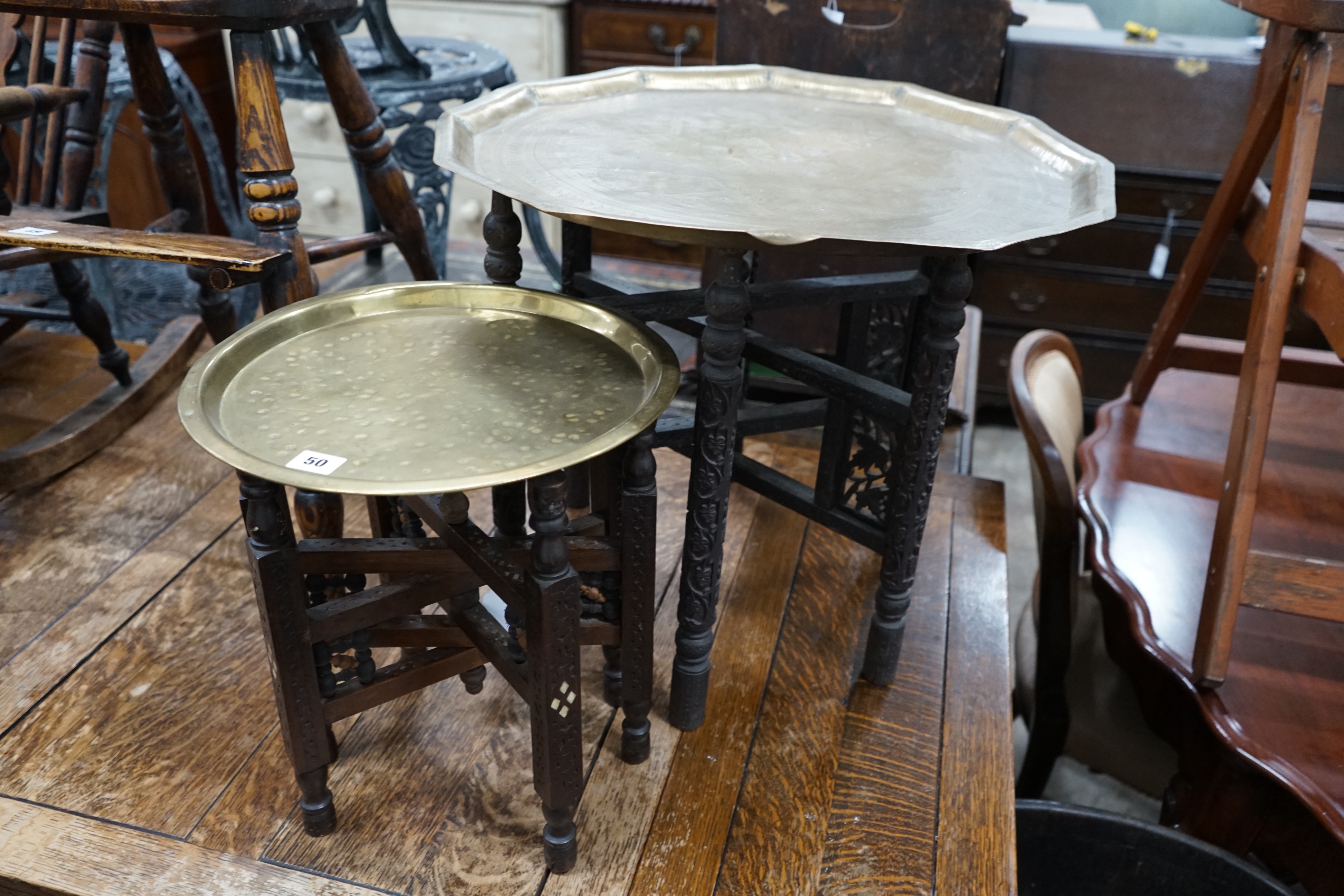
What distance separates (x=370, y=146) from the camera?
67.0 inches

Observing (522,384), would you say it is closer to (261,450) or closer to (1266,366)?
(261,450)

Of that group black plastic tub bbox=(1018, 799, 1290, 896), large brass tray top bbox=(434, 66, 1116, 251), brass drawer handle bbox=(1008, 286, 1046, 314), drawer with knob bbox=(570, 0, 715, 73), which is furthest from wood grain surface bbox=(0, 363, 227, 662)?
brass drawer handle bbox=(1008, 286, 1046, 314)

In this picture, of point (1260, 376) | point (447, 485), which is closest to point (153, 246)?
point (447, 485)

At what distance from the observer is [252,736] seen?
1364 mm

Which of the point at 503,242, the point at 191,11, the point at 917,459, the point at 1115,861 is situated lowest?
the point at 1115,861

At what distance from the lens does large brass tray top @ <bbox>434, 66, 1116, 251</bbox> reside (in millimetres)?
1074

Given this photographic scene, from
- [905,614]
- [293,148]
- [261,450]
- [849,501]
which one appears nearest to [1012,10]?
[849,501]

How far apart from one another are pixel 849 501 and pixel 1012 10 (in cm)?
114

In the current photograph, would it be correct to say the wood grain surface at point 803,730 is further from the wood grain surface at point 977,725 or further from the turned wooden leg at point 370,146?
the turned wooden leg at point 370,146

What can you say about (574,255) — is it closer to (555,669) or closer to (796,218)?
(796,218)

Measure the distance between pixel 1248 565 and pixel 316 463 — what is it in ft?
3.87

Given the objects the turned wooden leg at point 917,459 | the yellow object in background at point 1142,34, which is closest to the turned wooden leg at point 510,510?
the turned wooden leg at point 917,459

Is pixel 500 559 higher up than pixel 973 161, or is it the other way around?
pixel 973 161

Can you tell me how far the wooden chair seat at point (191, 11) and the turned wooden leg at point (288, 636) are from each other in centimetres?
66
